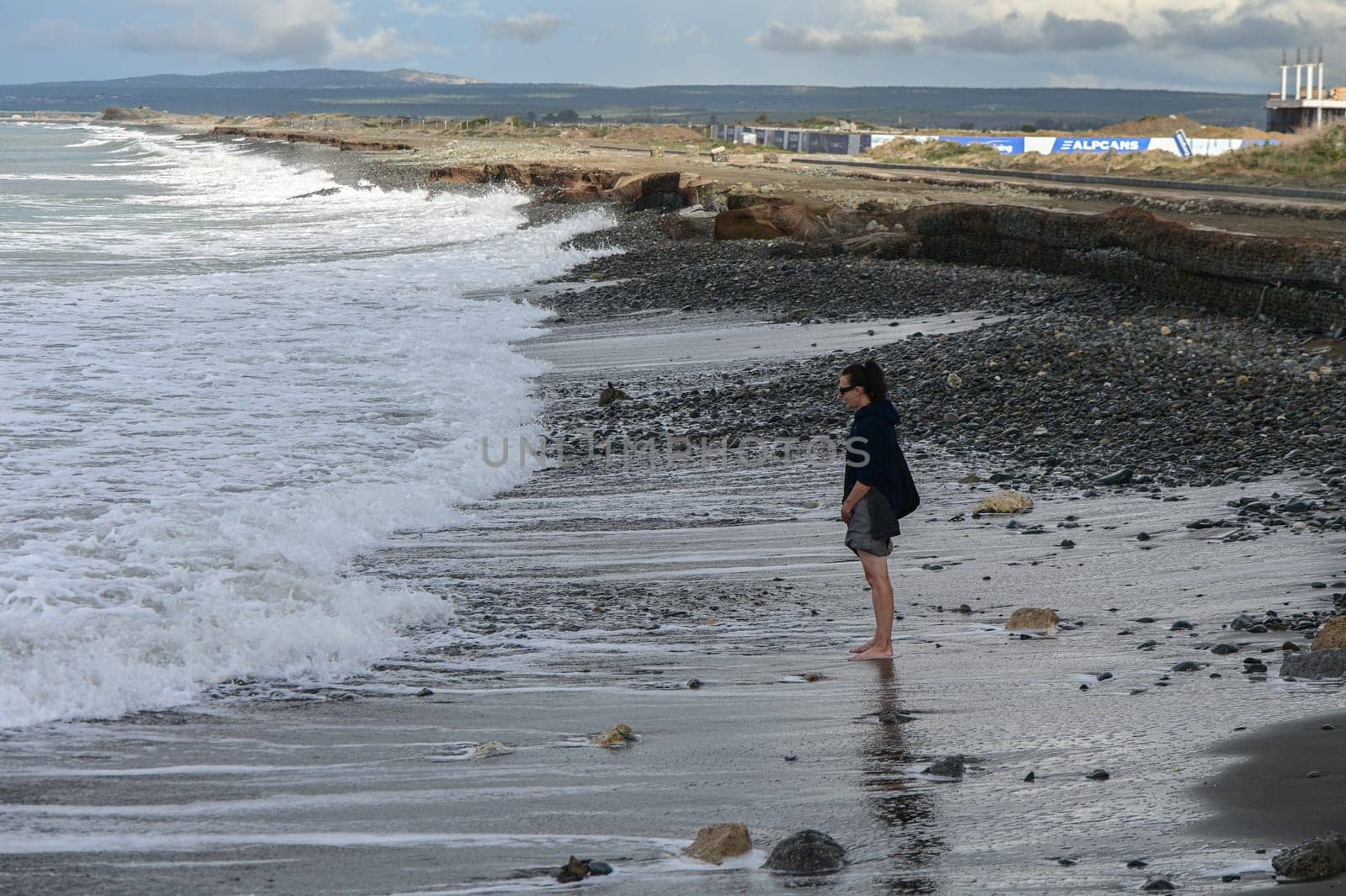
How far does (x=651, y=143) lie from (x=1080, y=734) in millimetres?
94871

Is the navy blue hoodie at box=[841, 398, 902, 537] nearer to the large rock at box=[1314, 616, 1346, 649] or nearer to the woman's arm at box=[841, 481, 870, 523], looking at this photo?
the woman's arm at box=[841, 481, 870, 523]

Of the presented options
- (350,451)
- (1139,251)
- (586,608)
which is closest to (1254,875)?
(586,608)

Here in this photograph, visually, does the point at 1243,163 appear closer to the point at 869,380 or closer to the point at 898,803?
the point at 869,380

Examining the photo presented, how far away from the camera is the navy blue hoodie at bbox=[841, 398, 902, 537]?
21.4 ft

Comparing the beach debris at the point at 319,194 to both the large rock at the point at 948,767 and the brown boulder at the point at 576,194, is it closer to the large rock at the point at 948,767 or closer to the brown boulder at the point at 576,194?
the brown boulder at the point at 576,194

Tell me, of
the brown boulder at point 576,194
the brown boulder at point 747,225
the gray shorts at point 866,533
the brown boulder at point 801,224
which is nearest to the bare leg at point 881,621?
the gray shorts at point 866,533

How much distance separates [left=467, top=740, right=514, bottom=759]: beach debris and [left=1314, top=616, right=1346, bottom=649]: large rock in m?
3.17

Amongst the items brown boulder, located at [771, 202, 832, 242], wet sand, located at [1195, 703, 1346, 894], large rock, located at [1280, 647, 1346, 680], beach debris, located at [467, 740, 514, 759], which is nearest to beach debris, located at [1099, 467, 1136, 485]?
large rock, located at [1280, 647, 1346, 680]

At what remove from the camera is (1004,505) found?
8828 mm

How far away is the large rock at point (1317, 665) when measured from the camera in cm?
522

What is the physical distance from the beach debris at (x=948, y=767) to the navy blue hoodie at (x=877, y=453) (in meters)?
1.89

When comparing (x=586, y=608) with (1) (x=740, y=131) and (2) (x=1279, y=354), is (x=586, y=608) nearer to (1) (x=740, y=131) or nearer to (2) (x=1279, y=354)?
(2) (x=1279, y=354)

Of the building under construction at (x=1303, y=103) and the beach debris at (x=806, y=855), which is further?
the building under construction at (x=1303, y=103)

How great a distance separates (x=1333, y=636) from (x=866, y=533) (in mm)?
2012
